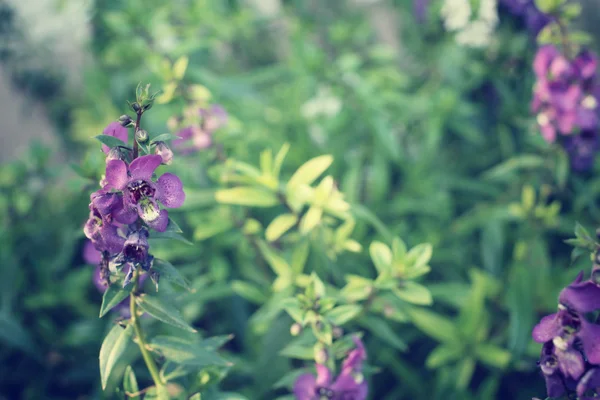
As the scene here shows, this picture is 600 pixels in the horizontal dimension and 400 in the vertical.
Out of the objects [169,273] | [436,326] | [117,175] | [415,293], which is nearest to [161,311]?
[169,273]

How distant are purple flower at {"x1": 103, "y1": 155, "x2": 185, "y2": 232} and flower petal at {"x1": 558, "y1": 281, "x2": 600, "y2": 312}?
A: 0.82 meters

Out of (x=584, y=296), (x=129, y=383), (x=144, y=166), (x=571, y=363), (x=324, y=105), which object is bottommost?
(x=571, y=363)

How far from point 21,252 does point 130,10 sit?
127 cm

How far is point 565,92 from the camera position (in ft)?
5.74

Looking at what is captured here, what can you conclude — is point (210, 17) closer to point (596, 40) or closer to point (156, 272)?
point (156, 272)

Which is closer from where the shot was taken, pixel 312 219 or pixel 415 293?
pixel 415 293

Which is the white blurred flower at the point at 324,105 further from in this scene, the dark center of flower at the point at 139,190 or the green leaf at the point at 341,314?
the dark center of flower at the point at 139,190

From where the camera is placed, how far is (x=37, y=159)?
2404 mm

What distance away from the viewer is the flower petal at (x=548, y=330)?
1021 millimetres

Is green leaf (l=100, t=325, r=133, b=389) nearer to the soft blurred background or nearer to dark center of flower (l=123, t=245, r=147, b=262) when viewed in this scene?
dark center of flower (l=123, t=245, r=147, b=262)

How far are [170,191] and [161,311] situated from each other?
27 cm

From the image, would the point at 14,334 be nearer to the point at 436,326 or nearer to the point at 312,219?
the point at 312,219

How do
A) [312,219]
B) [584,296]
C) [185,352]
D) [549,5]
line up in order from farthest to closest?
[549,5], [312,219], [185,352], [584,296]

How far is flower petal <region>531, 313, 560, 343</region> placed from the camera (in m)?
1.02
